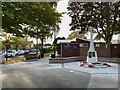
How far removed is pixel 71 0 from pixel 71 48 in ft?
29.6

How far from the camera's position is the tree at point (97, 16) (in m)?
29.6

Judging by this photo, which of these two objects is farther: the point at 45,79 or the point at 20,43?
the point at 20,43

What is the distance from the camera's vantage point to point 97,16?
30453mm

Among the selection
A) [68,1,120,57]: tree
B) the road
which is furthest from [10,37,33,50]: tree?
the road

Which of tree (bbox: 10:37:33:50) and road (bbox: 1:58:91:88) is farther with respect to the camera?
tree (bbox: 10:37:33:50)

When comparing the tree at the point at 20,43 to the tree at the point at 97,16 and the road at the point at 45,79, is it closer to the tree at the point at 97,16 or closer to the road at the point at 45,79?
the tree at the point at 97,16

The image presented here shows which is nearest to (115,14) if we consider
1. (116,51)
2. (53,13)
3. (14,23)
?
(116,51)

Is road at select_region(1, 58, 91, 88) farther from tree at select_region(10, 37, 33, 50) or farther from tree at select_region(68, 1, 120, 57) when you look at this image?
tree at select_region(10, 37, 33, 50)

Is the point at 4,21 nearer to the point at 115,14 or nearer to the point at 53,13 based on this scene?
the point at 53,13

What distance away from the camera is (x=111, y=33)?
106 feet

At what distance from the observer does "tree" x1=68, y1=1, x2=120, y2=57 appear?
97.1 feet

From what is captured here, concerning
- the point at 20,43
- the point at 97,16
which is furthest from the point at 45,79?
the point at 20,43

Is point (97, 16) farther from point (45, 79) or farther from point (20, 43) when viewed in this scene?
point (20, 43)

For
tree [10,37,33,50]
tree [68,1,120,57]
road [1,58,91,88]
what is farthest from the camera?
tree [10,37,33,50]
